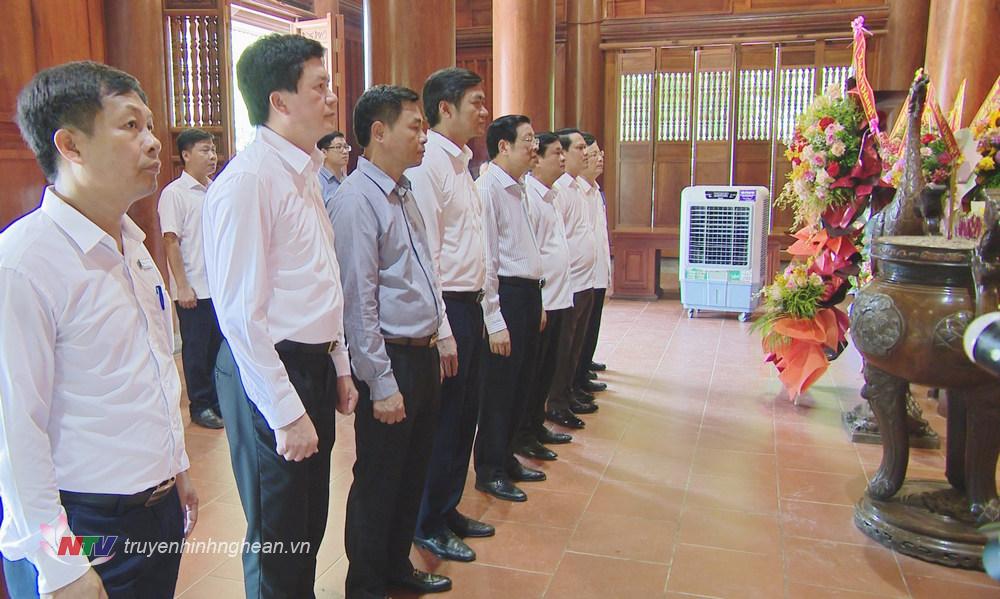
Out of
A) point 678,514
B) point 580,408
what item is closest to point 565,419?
point 580,408

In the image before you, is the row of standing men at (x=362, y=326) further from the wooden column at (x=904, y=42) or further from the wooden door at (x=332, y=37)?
the wooden column at (x=904, y=42)

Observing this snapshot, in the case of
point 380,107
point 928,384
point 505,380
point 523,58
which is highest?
point 523,58

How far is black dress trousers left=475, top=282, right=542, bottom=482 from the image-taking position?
341 cm

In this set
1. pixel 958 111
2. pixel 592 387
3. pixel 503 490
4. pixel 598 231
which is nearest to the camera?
pixel 503 490

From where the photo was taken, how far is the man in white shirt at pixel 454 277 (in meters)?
2.80

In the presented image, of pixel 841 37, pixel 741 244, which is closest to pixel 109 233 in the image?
pixel 741 244

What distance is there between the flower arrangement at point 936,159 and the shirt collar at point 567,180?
1.82 meters

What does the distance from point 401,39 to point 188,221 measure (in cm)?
165

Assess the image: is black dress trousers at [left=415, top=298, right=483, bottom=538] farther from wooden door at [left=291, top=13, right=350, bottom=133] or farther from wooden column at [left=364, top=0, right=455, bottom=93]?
wooden door at [left=291, top=13, right=350, bottom=133]

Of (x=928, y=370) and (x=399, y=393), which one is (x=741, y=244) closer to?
(x=928, y=370)

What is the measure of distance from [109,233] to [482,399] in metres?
2.19

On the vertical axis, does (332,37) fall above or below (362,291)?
above

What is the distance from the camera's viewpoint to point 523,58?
5.74 m

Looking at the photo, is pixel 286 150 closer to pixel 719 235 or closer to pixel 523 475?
pixel 523 475
